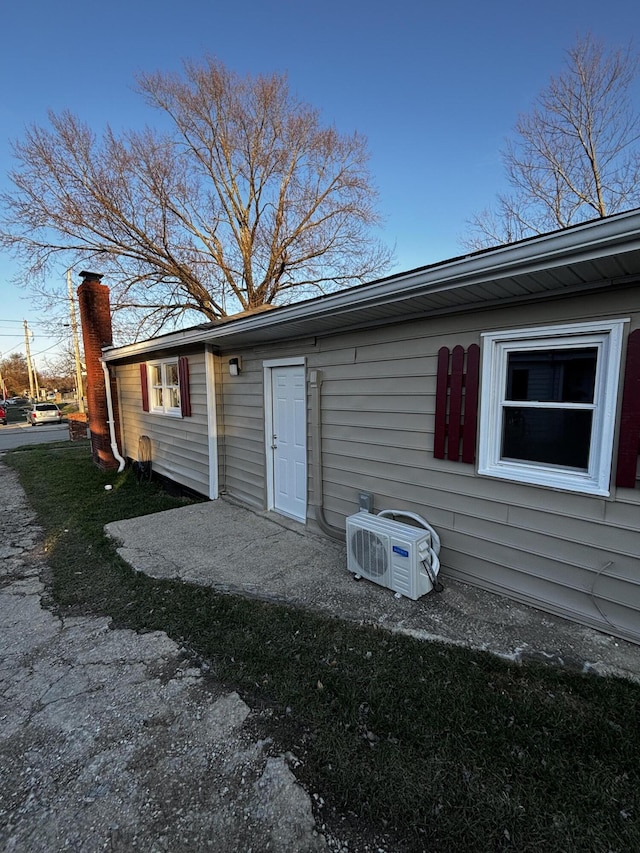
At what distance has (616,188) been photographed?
1131 centimetres

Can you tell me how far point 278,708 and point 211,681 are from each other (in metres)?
0.48

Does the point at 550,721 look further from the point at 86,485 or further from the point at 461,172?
the point at 461,172

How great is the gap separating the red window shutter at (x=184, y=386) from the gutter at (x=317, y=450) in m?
2.90

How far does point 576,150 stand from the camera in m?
11.6

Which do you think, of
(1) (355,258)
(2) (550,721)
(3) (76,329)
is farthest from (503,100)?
(3) (76,329)

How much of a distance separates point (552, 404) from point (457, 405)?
0.65 m

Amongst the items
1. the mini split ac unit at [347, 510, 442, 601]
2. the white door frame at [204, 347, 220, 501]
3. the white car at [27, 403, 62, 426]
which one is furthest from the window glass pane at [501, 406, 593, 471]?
the white car at [27, 403, 62, 426]

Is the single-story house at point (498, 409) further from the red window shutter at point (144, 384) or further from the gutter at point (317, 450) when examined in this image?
the red window shutter at point (144, 384)

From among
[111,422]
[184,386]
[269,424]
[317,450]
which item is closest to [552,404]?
[317,450]

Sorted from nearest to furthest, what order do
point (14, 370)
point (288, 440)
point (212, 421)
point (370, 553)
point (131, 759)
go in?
point (131, 759), point (370, 553), point (288, 440), point (212, 421), point (14, 370)

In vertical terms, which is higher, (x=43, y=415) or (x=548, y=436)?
(x=548, y=436)

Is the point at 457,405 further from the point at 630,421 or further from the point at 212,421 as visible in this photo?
the point at 212,421

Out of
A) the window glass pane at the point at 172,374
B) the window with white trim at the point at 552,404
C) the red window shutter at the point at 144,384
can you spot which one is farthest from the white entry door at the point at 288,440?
the red window shutter at the point at 144,384

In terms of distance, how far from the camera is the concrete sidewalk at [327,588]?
2557 millimetres
